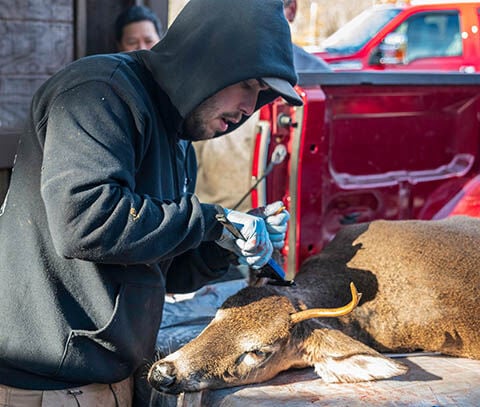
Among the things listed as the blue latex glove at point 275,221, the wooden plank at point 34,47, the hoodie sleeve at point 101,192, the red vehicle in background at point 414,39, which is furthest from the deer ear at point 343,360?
the red vehicle in background at point 414,39

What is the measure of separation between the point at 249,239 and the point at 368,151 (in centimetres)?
233

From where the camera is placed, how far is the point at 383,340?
3.69m

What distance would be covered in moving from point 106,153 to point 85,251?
1.00 ft

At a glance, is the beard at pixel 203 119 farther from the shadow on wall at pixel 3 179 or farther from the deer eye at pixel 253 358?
the shadow on wall at pixel 3 179

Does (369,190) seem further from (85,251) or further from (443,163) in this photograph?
(85,251)

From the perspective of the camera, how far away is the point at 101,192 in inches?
103

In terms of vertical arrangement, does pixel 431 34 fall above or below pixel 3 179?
below

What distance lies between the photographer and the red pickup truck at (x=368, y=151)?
4.93m

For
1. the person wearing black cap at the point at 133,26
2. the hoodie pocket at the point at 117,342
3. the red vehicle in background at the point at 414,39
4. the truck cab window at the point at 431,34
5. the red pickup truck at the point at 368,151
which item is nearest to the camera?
the hoodie pocket at the point at 117,342

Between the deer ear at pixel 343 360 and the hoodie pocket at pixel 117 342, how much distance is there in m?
0.64

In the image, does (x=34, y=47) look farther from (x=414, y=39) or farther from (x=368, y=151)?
(x=414, y=39)

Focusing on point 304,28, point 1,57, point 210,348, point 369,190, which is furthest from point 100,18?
point 304,28

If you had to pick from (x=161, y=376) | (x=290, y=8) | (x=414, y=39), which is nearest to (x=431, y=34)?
(x=414, y=39)

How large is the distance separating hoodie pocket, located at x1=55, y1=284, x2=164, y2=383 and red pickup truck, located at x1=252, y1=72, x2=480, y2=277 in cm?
187
